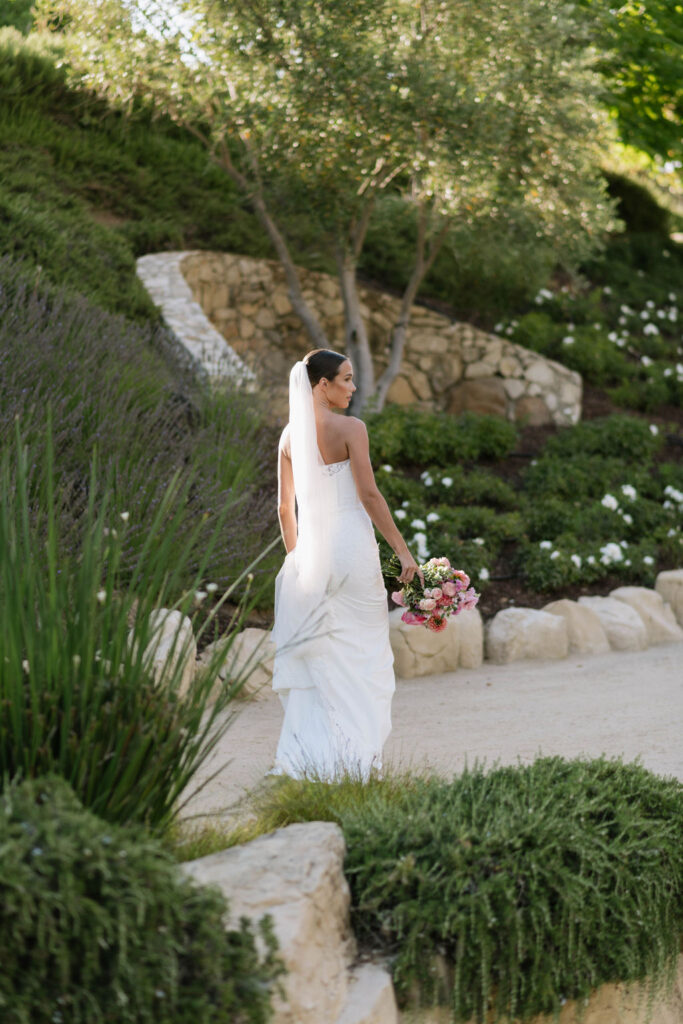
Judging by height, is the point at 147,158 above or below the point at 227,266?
above

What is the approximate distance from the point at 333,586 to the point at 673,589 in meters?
3.87

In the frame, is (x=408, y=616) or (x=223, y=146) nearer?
(x=408, y=616)

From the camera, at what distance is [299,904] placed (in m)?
2.68

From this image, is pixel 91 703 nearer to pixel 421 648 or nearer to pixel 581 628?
pixel 421 648

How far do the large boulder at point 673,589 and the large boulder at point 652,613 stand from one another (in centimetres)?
15

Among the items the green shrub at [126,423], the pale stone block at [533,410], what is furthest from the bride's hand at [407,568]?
the pale stone block at [533,410]

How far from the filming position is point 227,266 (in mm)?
10648

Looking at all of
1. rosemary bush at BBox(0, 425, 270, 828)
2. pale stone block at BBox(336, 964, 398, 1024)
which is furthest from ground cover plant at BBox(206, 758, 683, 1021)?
rosemary bush at BBox(0, 425, 270, 828)

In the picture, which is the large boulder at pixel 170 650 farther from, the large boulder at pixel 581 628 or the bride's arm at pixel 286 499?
the large boulder at pixel 581 628

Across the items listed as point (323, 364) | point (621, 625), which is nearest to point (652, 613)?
point (621, 625)

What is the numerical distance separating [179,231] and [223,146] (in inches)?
63.2

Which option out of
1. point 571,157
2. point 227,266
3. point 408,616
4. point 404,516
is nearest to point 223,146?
point 227,266

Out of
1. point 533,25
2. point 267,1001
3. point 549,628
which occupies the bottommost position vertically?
point 549,628

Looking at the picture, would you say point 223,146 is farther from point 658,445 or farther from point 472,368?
point 658,445
